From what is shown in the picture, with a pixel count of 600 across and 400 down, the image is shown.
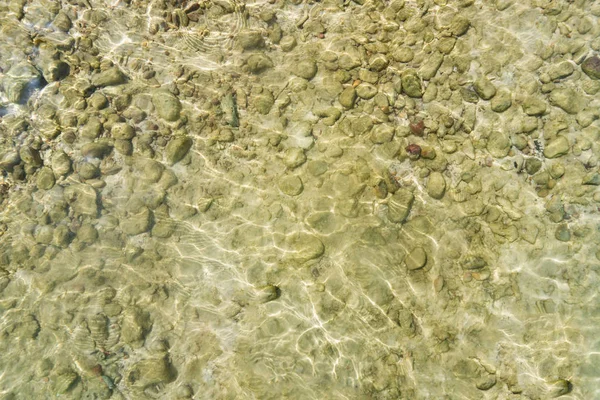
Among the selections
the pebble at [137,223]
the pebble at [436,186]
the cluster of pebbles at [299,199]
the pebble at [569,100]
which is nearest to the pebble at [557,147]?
the cluster of pebbles at [299,199]

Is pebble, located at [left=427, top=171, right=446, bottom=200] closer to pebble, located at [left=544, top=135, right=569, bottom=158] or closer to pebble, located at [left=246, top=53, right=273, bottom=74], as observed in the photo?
pebble, located at [left=544, top=135, right=569, bottom=158]

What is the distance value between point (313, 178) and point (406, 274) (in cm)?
165

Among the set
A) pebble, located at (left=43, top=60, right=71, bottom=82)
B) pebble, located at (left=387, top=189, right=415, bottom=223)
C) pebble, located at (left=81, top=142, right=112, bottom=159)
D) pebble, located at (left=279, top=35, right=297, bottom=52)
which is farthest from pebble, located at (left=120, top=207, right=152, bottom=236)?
pebble, located at (left=387, top=189, right=415, bottom=223)

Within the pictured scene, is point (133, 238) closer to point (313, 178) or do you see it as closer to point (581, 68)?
point (313, 178)

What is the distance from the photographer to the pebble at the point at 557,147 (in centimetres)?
438

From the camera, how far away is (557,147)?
4.40m

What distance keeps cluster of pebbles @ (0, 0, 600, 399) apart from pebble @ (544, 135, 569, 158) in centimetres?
2

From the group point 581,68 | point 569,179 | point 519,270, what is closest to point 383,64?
point 581,68

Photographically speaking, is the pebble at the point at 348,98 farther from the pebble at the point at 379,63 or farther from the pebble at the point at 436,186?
the pebble at the point at 436,186

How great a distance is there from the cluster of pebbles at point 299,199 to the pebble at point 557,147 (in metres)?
0.02

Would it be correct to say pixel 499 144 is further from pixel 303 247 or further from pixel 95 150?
pixel 95 150

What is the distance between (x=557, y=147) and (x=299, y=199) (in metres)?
3.24

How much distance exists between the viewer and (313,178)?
4.63 meters

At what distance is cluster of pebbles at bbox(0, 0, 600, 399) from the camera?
13.7ft
